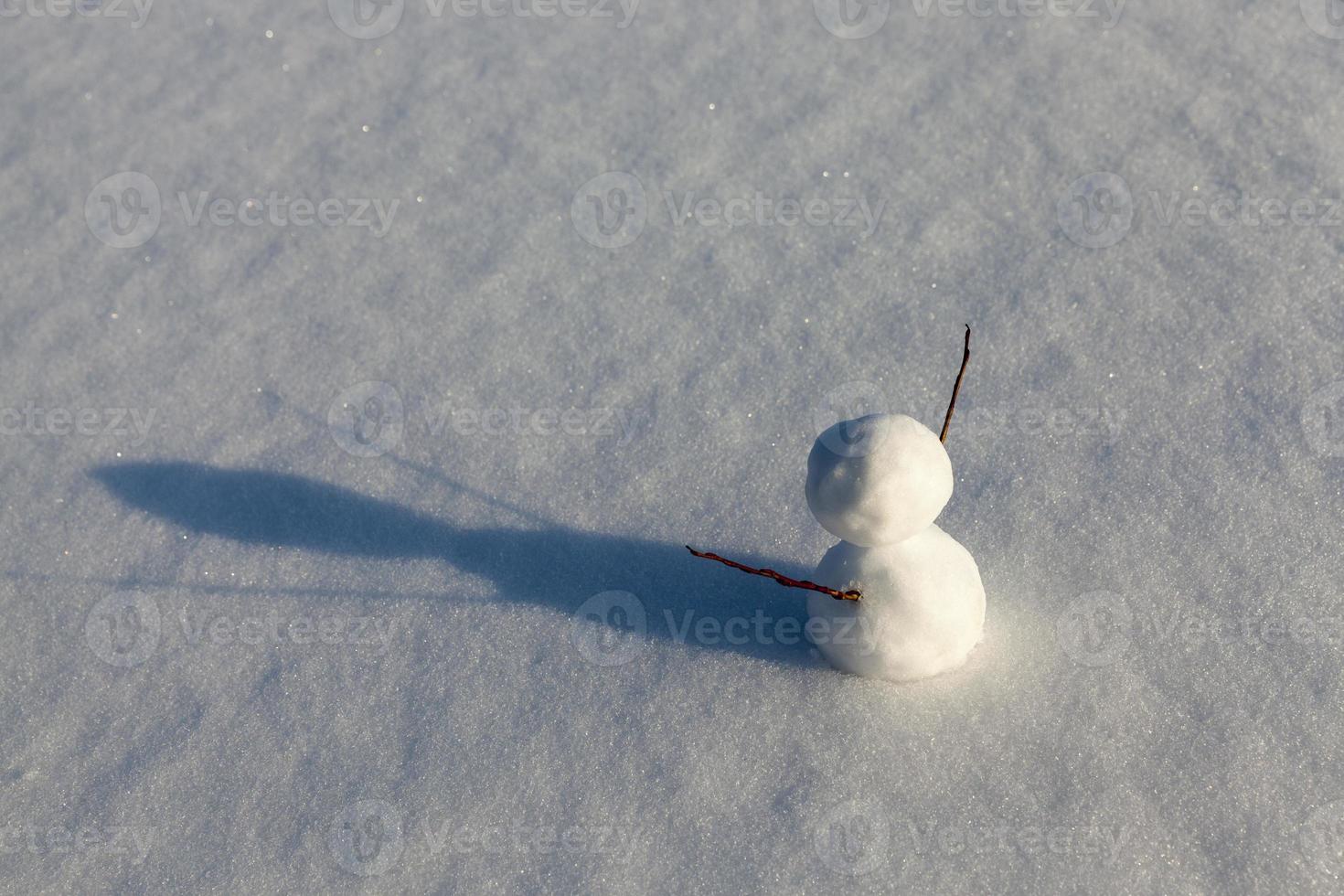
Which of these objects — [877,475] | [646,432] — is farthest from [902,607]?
[646,432]

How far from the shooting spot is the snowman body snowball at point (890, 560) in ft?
7.25

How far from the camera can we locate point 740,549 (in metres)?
2.94

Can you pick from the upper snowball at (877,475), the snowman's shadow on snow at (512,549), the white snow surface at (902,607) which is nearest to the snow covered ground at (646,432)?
the snowman's shadow on snow at (512,549)

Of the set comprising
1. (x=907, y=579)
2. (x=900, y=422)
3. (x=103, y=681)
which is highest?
(x=900, y=422)

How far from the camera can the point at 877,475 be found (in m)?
2.19

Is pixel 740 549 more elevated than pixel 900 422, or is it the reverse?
pixel 900 422

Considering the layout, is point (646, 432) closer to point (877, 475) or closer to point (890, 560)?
point (890, 560)

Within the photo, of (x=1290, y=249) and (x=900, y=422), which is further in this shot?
(x=1290, y=249)

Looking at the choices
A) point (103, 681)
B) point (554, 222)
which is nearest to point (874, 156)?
point (554, 222)

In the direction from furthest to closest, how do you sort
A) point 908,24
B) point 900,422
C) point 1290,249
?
1. point 908,24
2. point 1290,249
3. point 900,422

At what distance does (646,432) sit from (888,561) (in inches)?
40.0

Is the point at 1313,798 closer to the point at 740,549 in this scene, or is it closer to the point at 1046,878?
the point at 1046,878

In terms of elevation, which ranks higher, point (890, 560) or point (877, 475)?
point (877, 475)

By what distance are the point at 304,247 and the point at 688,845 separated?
2572 mm
